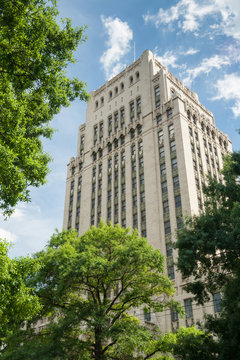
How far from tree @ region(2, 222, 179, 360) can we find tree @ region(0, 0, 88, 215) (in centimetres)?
761

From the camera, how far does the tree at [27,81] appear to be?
11820 millimetres

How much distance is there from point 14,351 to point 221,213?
43.0 feet

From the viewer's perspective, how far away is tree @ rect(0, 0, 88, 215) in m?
11.8

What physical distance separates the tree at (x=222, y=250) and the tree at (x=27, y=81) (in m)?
8.61

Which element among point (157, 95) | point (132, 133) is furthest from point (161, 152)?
point (157, 95)

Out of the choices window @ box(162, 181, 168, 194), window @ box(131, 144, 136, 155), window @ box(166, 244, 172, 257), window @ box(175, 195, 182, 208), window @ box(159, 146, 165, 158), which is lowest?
window @ box(166, 244, 172, 257)

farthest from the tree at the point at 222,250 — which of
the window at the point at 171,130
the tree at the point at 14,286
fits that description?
the window at the point at 171,130

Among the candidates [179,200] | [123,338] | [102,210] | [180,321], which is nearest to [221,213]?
[123,338]

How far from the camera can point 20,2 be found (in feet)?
40.8

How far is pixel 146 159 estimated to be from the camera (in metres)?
45.0

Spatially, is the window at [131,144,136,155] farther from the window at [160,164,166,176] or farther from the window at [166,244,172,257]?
the window at [166,244,172,257]

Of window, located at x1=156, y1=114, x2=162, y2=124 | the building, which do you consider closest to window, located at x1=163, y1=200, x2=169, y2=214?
the building

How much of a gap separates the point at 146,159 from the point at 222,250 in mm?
29312

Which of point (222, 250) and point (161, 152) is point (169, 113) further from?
point (222, 250)
